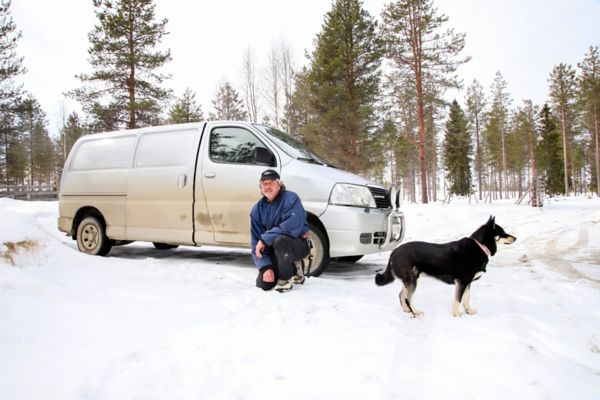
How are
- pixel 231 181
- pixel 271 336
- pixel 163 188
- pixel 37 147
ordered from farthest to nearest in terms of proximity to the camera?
pixel 37 147 < pixel 163 188 < pixel 231 181 < pixel 271 336

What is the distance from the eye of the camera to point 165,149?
575cm

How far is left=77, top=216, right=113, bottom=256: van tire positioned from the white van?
0.7 inches

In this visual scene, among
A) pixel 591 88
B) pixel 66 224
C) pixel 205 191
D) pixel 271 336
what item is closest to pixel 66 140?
pixel 66 224

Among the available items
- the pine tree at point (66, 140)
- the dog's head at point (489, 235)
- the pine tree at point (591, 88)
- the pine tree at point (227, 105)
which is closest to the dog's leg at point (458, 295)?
the dog's head at point (489, 235)

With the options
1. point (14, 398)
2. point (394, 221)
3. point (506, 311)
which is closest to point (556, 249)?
point (394, 221)

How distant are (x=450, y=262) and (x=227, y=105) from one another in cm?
3129

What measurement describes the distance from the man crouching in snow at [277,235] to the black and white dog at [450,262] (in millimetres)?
1277

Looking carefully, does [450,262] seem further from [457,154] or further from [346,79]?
[457,154]

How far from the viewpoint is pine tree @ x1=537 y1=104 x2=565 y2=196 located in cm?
3956

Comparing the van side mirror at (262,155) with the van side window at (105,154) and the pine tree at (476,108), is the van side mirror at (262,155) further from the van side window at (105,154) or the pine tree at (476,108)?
the pine tree at (476,108)

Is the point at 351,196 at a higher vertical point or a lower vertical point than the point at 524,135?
lower

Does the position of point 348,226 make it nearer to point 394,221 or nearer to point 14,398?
point 394,221

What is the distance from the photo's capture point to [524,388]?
1.80 meters

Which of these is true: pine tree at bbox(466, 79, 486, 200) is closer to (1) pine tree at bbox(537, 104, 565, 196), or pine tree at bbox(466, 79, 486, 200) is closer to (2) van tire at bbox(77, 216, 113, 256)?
(1) pine tree at bbox(537, 104, 565, 196)
